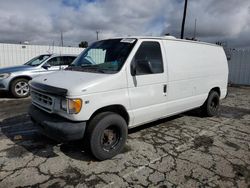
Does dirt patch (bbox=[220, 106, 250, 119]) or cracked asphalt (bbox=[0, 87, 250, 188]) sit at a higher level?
dirt patch (bbox=[220, 106, 250, 119])

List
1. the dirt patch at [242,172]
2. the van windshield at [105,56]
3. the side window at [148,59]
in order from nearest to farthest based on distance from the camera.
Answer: the dirt patch at [242,172]
the van windshield at [105,56]
the side window at [148,59]

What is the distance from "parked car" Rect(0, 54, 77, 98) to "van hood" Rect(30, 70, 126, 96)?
4735mm

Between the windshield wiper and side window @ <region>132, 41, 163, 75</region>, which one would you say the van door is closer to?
side window @ <region>132, 41, 163, 75</region>

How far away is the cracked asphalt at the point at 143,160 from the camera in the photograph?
121 inches

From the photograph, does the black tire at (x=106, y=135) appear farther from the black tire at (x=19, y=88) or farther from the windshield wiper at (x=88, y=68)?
the black tire at (x=19, y=88)

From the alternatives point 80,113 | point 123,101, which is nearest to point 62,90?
point 80,113

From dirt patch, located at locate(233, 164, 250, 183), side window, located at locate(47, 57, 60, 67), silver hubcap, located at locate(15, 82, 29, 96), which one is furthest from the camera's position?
side window, located at locate(47, 57, 60, 67)

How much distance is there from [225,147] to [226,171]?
986 mm

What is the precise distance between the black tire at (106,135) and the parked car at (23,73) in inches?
210

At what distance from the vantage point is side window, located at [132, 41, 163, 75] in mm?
3944

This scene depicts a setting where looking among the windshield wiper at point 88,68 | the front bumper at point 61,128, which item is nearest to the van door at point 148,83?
the windshield wiper at point 88,68

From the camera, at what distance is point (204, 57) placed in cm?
557

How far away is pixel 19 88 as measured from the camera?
8.70 m

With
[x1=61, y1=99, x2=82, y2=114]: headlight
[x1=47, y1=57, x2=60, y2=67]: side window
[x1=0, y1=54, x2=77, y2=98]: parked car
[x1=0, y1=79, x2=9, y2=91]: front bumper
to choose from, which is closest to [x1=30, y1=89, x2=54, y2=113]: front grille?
[x1=61, y1=99, x2=82, y2=114]: headlight
